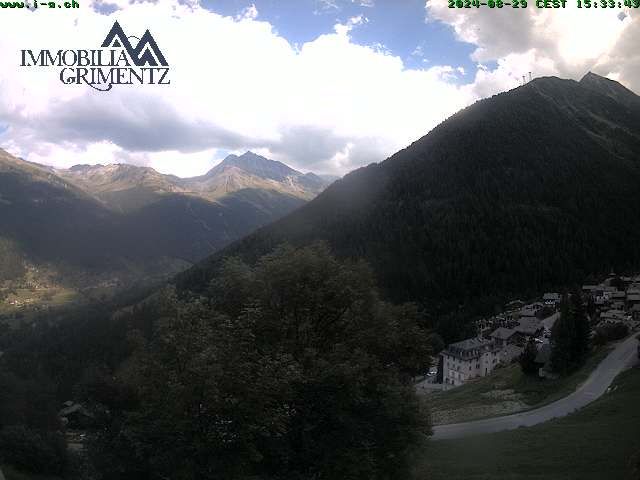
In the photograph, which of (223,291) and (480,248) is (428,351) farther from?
(480,248)

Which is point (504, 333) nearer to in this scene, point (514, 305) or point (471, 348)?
point (471, 348)

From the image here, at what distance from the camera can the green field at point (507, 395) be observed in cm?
4247

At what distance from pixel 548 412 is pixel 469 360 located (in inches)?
1969

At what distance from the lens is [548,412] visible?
124 feet

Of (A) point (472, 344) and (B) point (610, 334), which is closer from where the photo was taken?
(B) point (610, 334)

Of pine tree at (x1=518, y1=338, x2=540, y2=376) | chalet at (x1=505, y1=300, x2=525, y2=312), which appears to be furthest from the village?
pine tree at (x1=518, y1=338, x2=540, y2=376)

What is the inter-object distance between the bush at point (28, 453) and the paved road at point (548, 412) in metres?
26.8

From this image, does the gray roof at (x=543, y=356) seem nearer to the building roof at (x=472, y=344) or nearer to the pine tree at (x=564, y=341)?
the pine tree at (x=564, y=341)

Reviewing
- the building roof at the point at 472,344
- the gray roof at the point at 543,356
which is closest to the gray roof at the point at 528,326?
the building roof at the point at 472,344

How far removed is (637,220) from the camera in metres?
188

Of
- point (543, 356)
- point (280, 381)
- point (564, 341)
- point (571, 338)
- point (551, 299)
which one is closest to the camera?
point (280, 381)

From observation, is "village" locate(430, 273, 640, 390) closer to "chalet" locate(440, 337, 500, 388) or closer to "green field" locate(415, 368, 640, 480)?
"chalet" locate(440, 337, 500, 388)

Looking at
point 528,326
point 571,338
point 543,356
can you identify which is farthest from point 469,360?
point 571,338

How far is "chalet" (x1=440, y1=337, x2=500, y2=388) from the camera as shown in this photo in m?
86.8
